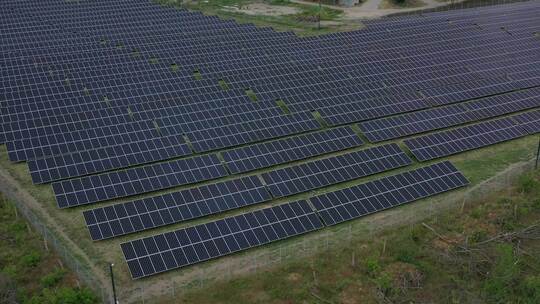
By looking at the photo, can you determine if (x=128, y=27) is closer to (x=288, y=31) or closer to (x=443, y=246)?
(x=288, y=31)

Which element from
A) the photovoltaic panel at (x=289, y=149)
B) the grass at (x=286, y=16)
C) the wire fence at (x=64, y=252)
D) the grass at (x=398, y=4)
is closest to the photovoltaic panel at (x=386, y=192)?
the photovoltaic panel at (x=289, y=149)

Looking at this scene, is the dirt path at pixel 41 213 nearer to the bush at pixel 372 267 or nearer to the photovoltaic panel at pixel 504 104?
the bush at pixel 372 267

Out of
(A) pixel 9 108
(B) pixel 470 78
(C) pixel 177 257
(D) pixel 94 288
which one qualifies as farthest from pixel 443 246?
(A) pixel 9 108

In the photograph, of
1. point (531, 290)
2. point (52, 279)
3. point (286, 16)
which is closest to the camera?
point (531, 290)

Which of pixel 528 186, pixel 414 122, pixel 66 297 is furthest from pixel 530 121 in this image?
pixel 66 297

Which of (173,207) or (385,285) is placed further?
(173,207)

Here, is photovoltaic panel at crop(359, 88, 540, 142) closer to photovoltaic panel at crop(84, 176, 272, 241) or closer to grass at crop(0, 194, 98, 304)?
photovoltaic panel at crop(84, 176, 272, 241)

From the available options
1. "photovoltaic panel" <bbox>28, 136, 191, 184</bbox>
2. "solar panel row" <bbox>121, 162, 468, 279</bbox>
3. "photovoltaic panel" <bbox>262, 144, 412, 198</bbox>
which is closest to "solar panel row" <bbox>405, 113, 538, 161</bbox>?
"photovoltaic panel" <bbox>262, 144, 412, 198</bbox>

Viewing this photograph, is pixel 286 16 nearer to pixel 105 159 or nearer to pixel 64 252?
pixel 105 159
